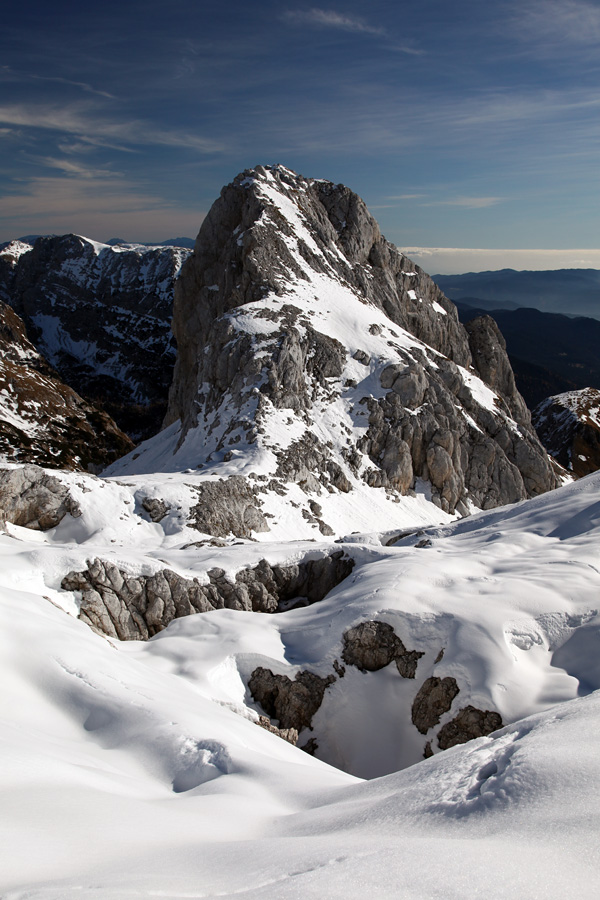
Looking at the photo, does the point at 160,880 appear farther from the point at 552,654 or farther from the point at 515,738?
the point at 552,654

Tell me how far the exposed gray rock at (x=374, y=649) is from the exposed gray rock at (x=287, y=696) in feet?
5.03

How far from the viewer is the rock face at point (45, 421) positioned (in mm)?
123188

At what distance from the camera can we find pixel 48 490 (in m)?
34.4

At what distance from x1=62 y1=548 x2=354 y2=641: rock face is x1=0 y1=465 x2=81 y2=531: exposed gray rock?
455 inches

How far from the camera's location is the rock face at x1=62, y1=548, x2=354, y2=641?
23219 millimetres

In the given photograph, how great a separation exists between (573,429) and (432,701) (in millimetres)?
116890

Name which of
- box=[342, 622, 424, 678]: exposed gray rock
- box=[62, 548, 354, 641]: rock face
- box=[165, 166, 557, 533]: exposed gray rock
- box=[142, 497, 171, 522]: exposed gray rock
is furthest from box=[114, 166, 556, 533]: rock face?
box=[342, 622, 424, 678]: exposed gray rock

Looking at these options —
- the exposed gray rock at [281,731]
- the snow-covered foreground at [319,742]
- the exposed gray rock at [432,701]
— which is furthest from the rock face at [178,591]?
the exposed gray rock at [432,701]

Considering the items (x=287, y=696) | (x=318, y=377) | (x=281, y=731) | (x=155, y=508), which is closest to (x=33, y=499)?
(x=155, y=508)

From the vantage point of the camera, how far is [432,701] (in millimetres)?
19328

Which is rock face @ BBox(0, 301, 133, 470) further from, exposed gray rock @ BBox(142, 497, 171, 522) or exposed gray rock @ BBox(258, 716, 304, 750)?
exposed gray rock @ BBox(258, 716, 304, 750)

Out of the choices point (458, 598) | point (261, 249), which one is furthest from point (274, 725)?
point (261, 249)

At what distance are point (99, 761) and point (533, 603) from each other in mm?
15848

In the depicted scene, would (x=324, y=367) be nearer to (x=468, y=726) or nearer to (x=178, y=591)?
(x=178, y=591)
